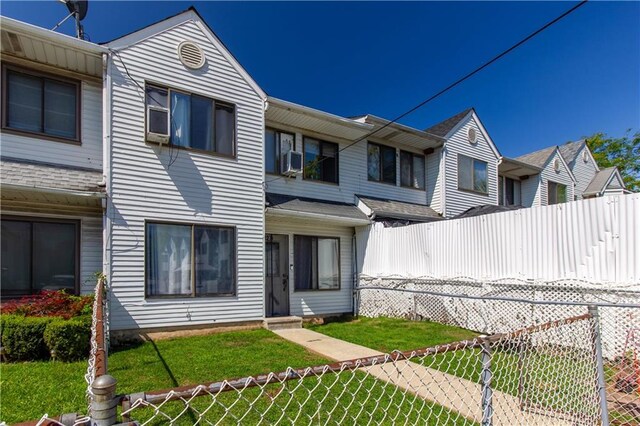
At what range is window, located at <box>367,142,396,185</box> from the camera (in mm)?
12664

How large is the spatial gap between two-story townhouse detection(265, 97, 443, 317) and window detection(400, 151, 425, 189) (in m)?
0.41

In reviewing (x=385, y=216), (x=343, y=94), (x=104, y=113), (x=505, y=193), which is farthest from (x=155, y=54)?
(x=505, y=193)

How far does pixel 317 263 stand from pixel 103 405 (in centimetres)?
1008

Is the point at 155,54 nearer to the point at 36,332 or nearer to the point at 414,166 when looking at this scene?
the point at 36,332

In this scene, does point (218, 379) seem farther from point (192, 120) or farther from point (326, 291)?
point (326, 291)

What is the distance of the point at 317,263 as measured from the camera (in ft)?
36.3

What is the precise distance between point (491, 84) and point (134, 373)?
1384 cm

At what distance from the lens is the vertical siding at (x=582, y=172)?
778 inches

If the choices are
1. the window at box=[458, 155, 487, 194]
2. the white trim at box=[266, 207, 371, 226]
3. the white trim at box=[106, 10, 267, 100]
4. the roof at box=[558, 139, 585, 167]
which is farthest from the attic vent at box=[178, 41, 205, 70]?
the roof at box=[558, 139, 585, 167]

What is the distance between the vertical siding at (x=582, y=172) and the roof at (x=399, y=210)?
11.5 meters

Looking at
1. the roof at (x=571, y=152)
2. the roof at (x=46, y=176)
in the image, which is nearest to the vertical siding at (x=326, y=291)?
the roof at (x=46, y=176)

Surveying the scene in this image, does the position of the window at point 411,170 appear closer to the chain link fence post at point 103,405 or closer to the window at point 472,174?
the window at point 472,174

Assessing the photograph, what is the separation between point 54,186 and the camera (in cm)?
672

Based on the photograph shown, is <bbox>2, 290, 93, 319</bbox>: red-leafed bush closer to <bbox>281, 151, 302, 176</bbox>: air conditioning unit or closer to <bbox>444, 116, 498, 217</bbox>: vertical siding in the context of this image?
<bbox>281, 151, 302, 176</bbox>: air conditioning unit
